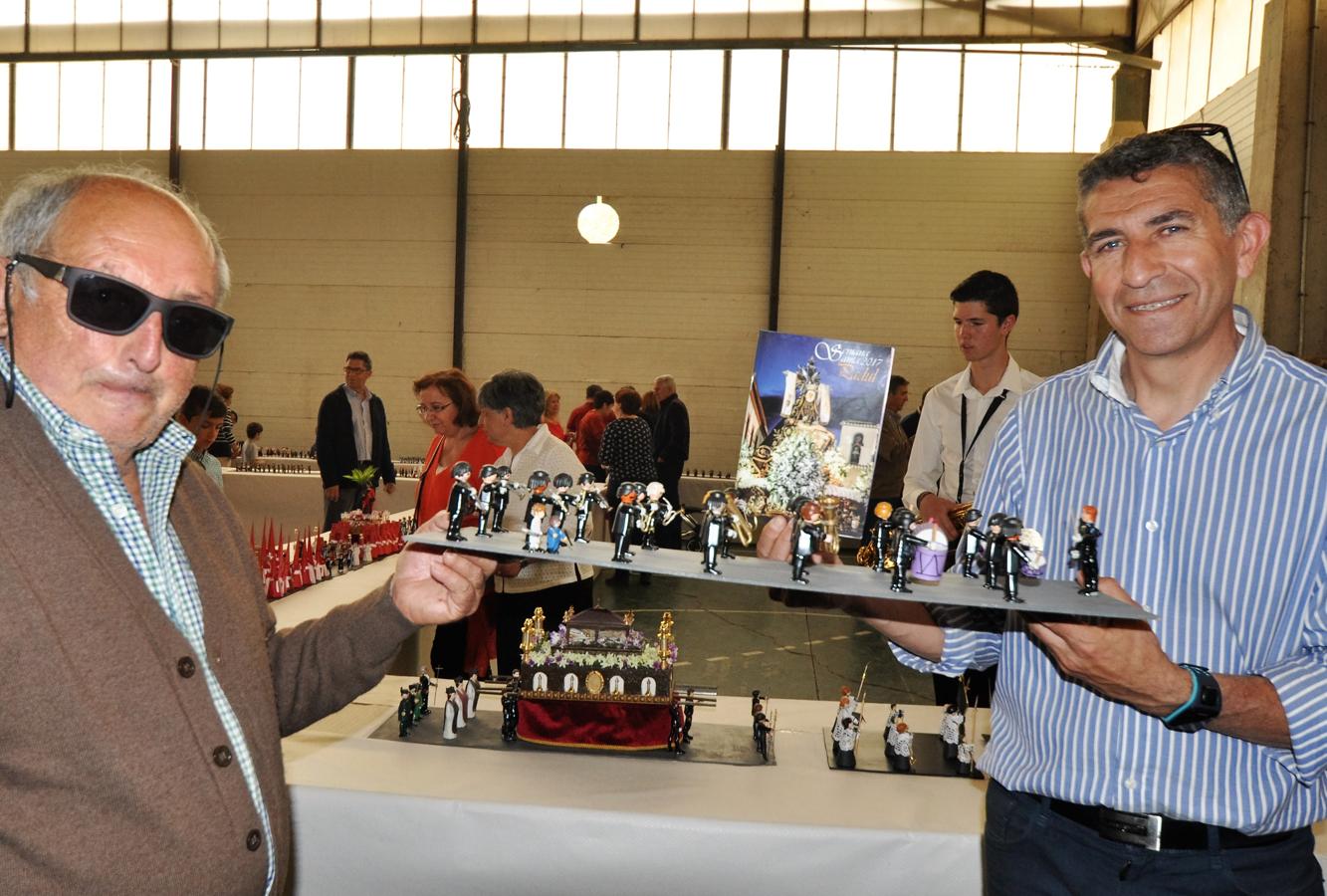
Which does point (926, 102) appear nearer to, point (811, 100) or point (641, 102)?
point (811, 100)

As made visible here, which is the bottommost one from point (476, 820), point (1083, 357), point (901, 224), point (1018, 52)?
point (476, 820)

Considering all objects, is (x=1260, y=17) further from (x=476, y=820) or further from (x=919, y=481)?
(x=476, y=820)

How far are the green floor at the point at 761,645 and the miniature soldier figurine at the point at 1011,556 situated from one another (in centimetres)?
446

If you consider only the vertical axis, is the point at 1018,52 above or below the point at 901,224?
above

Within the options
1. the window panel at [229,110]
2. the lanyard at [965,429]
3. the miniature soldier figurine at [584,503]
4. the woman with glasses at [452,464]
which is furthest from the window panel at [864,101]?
the miniature soldier figurine at [584,503]

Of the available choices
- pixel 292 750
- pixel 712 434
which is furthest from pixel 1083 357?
pixel 292 750

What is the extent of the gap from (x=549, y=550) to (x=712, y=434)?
14133 millimetres

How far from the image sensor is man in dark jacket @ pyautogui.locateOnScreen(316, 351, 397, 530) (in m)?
8.22

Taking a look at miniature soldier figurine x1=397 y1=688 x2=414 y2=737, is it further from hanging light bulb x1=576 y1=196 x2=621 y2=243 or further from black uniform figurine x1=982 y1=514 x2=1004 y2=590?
hanging light bulb x1=576 y1=196 x2=621 y2=243

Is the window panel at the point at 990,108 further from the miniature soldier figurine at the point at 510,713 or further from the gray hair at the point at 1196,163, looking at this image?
the gray hair at the point at 1196,163

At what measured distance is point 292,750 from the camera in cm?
289

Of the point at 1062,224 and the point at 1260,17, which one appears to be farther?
the point at 1062,224

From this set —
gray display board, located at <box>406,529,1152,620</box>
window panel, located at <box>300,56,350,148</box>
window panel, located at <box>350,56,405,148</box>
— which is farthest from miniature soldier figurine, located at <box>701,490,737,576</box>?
window panel, located at <box>300,56,350,148</box>

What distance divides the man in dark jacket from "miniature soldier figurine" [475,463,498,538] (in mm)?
6705
